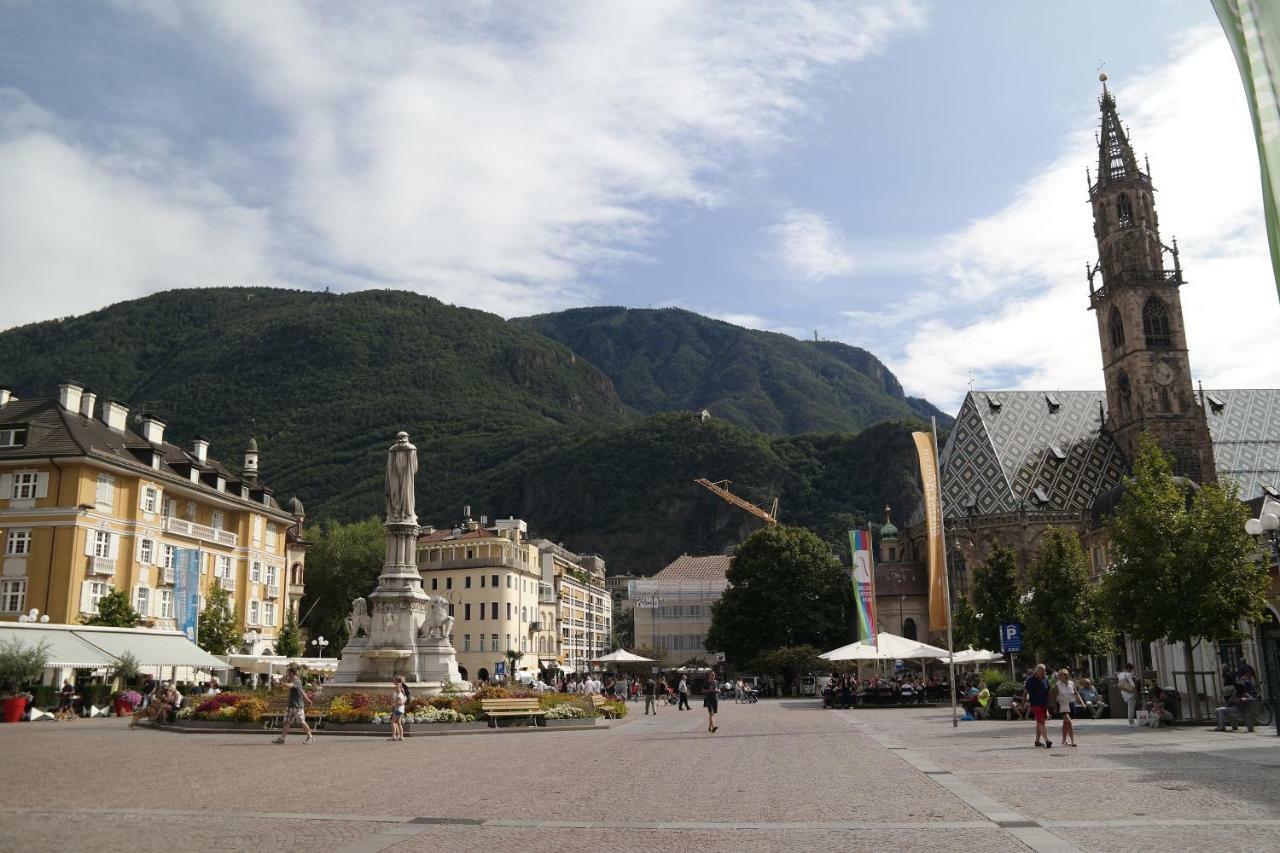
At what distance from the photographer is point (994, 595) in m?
48.7

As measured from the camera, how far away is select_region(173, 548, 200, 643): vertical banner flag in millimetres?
Answer: 45281

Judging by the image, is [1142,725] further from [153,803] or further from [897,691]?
[153,803]

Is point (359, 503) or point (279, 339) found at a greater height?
point (279, 339)

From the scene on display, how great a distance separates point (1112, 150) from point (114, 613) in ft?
261

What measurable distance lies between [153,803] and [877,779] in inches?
358

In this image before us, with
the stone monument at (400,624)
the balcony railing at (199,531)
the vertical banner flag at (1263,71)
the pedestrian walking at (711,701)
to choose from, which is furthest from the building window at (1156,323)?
the vertical banner flag at (1263,71)

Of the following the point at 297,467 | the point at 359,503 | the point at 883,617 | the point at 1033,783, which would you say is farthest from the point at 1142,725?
the point at 297,467

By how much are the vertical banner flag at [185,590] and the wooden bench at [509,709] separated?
83.4 ft

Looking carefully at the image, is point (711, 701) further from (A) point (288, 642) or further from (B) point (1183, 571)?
(A) point (288, 642)

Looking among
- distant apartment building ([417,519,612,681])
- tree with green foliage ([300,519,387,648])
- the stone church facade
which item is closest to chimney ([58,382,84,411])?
tree with green foliage ([300,519,387,648])

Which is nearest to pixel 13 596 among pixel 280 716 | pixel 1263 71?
pixel 280 716

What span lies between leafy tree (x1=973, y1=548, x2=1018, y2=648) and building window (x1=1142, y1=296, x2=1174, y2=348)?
3959cm

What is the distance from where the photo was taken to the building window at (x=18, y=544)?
3981cm

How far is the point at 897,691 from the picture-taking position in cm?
4184
